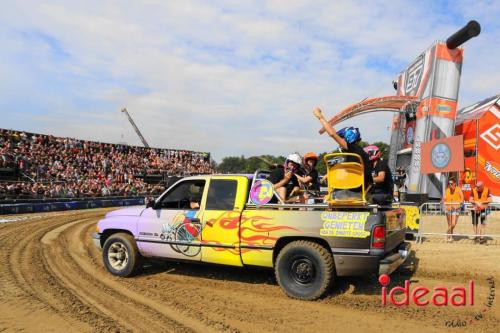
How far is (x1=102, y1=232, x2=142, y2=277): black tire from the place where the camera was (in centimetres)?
655

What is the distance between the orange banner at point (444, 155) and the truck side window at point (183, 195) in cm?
1115

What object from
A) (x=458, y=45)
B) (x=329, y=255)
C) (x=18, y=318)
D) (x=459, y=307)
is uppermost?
(x=458, y=45)

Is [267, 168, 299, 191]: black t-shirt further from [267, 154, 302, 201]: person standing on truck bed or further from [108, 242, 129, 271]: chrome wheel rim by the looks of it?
[108, 242, 129, 271]: chrome wheel rim

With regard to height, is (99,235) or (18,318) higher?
(99,235)

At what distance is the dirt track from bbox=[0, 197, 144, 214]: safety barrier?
42.7ft

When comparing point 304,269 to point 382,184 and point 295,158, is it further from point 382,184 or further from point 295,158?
→ point 382,184

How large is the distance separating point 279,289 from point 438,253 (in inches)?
160

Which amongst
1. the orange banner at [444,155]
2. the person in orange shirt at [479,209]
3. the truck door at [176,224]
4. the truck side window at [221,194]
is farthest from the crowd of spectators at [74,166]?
the person in orange shirt at [479,209]

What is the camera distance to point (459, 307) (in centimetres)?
493

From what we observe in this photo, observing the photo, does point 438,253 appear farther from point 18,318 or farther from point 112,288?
point 18,318

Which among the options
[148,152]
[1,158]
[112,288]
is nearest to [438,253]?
[112,288]

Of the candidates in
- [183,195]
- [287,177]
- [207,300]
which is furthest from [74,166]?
[207,300]

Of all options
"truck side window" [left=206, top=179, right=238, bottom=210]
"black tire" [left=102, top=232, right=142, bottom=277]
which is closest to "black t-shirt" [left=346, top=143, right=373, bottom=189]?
"truck side window" [left=206, top=179, right=238, bottom=210]

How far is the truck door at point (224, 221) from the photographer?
5793mm
